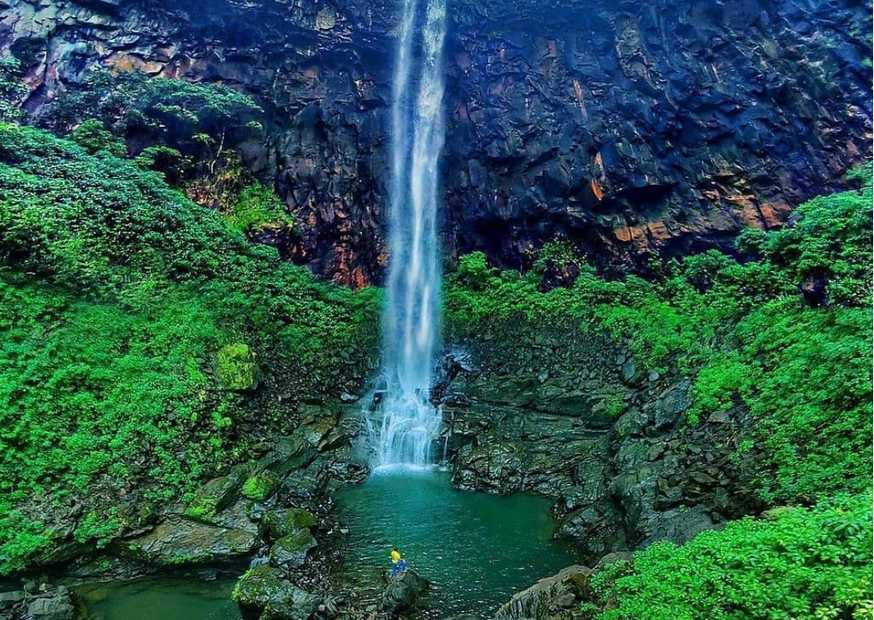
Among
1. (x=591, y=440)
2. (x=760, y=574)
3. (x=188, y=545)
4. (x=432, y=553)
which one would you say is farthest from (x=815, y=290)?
(x=188, y=545)

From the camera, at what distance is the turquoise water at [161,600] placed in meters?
8.66

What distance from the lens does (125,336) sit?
1329cm

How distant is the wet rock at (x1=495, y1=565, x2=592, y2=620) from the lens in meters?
7.05

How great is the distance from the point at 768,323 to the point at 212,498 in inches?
540

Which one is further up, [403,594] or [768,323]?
[768,323]

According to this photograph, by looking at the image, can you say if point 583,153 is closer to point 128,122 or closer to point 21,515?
point 128,122

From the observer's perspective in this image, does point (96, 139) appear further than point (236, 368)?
Yes

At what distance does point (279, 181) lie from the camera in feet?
63.7

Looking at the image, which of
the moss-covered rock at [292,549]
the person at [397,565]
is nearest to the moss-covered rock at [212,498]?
the moss-covered rock at [292,549]

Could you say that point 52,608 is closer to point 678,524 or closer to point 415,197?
point 678,524

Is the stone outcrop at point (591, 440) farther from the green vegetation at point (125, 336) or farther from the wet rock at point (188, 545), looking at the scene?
the wet rock at point (188, 545)

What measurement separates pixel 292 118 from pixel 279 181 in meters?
2.68

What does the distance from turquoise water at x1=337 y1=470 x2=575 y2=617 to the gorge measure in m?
0.08

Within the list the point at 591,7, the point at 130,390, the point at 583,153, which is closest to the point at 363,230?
the point at 583,153
